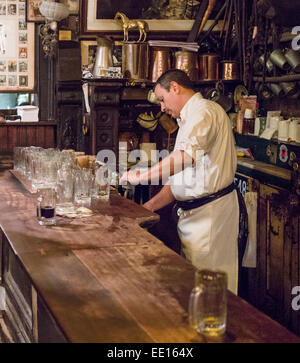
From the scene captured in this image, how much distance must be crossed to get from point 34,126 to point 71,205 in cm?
324

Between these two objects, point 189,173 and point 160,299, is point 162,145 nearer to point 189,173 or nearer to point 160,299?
point 189,173

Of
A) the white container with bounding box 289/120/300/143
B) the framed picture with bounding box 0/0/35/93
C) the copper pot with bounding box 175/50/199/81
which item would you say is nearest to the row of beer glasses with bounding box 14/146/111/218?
the white container with bounding box 289/120/300/143

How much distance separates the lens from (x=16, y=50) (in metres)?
7.62

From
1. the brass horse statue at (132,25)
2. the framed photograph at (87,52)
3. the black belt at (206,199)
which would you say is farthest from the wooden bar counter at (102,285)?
the framed photograph at (87,52)

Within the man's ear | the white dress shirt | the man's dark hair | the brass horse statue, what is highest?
the brass horse statue

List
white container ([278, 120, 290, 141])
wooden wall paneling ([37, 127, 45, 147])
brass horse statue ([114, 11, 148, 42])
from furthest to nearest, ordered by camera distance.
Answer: wooden wall paneling ([37, 127, 45, 147]) → brass horse statue ([114, 11, 148, 42]) → white container ([278, 120, 290, 141])

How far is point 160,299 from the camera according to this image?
2088 millimetres

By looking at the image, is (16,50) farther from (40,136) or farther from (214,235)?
(214,235)

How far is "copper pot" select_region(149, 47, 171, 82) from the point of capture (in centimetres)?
620

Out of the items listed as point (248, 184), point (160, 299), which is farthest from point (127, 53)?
point (160, 299)

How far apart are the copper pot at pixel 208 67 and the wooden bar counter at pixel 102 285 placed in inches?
114

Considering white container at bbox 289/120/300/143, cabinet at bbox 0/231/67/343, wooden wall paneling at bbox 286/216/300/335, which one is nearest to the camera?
cabinet at bbox 0/231/67/343

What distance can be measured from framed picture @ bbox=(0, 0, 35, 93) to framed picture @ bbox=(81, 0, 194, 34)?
143 centimetres

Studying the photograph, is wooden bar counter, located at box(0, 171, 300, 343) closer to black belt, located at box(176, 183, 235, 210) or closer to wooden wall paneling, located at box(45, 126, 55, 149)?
black belt, located at box(176, 183, 235, 210)
